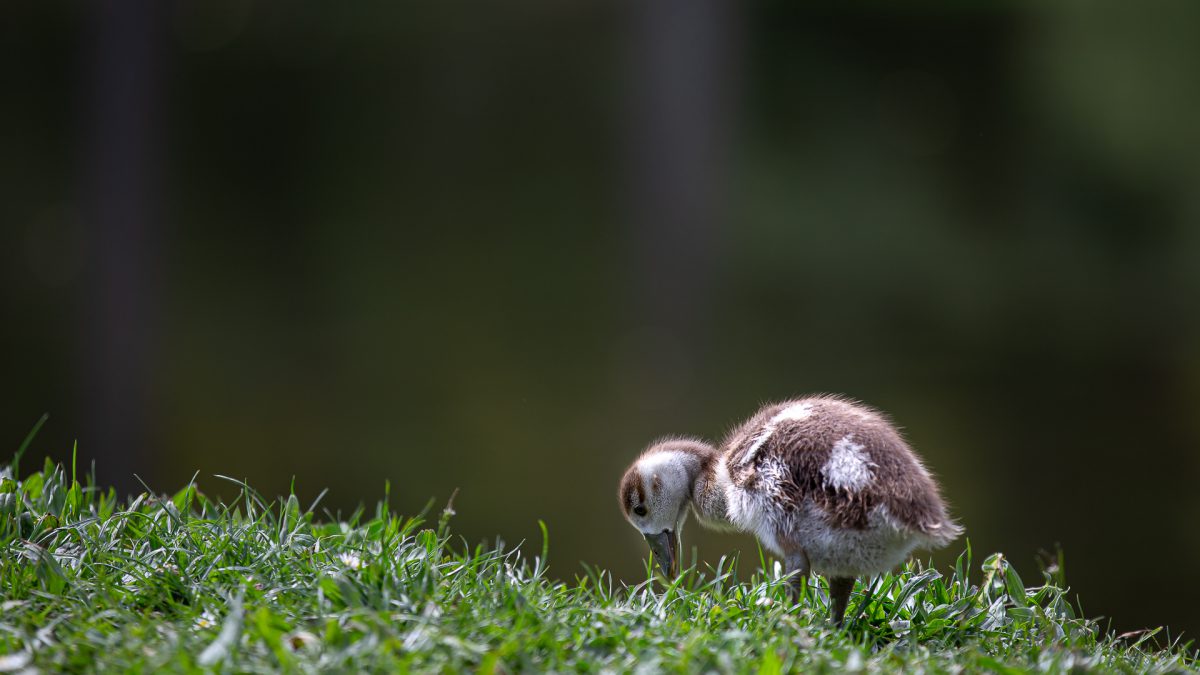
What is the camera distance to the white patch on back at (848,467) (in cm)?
315

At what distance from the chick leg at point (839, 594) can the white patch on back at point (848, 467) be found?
0.98ft

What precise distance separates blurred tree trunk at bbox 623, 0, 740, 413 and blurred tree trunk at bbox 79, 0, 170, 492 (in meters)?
4.33

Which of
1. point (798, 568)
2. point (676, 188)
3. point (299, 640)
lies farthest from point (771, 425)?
point (676, 188)

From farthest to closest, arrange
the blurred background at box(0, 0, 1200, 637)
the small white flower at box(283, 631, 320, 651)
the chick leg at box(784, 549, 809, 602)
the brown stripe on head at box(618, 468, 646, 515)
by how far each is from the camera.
Answer: 1. the blurred background at box(0, 0, 1200, 637)
2. the brown stripe on head at box(618, 468, 646, 515)
3. the chick leg at box(784, 549, 809, 602)
4. the small white flower at box(283, 631, 320, 651)

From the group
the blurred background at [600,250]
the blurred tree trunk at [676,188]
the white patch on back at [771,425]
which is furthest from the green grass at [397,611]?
the blurred tree trunk at [676,188]

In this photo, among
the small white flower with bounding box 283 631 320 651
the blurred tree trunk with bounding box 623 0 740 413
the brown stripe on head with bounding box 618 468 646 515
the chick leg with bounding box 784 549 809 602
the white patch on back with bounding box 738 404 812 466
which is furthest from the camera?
the blurred tree trunk with bounding box 623 0 740 413

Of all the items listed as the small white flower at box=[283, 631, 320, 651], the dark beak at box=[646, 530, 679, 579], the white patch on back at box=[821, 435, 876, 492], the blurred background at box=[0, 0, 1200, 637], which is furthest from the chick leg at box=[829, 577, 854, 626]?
the blurred background at box=[0, 0, 1200, 637]

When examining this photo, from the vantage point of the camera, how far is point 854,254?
8.96 m

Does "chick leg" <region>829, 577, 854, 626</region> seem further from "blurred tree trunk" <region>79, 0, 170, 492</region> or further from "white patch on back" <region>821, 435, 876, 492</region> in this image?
"blurred tree trunk" <region>79, 0, 170, 492</region>

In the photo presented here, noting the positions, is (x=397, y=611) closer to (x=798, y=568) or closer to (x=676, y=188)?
(x=798, y=568)

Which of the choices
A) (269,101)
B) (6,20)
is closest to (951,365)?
(269,101)

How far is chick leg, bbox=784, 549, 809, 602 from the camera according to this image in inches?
127

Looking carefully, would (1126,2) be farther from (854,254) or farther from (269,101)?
(269,101)

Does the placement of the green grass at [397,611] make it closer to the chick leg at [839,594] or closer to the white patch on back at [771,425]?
the chick leg at [839,594]
